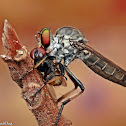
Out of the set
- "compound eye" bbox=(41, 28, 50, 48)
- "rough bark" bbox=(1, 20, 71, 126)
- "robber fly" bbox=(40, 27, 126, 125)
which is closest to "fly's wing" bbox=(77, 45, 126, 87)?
"robber fly" bbox=(40, 27, 126, 125)

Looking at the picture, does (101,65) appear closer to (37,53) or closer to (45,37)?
(45,37)

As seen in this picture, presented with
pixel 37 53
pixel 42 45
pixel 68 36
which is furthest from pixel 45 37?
pixel 68 36

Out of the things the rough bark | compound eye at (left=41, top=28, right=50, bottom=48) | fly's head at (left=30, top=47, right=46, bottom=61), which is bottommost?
the rough bark

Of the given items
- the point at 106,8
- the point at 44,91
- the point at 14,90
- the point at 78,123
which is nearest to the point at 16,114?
the point at 14,90

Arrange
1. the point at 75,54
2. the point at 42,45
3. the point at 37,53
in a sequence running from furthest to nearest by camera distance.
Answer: the point at 75,54 < the point at 42,45 < the point at 37,53

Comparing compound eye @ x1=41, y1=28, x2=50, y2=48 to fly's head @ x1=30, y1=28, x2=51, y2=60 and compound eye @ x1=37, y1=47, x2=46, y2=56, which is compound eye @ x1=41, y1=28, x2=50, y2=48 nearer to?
fly's head @ x1=30, y1=28, x2=51, y2=60

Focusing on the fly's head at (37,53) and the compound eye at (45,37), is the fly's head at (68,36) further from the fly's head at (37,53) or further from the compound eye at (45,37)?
the fly's head at (37,53)
